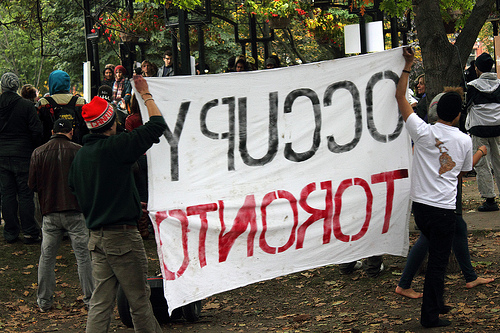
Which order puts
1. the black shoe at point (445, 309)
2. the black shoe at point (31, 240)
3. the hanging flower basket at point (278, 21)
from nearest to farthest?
the black shoe at point (445, 309) < the black shoe at point (31, 240) < the hanging flower basket at point (278, 21)

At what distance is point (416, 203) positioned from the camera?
6.08 metres

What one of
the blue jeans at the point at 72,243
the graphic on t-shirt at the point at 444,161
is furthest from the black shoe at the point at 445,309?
the blue jeans at the point at 72,243

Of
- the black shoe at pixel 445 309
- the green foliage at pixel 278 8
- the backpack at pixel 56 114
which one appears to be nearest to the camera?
the black shoe at pixel 445 309

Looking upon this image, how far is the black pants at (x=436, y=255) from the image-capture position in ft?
19.4

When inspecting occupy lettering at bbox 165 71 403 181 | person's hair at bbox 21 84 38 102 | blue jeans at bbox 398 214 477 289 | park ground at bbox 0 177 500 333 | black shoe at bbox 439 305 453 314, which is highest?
person's hair at bbox 21 84 38 102

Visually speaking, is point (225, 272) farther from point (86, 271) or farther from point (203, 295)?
point (86, 271)

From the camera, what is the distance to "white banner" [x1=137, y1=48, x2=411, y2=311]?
625 cm

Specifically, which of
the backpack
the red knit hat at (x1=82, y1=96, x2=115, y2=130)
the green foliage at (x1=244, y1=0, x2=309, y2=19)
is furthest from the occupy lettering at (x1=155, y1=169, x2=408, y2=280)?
the green foliage at (x1=244, y1=0, x2=309, y2=19)

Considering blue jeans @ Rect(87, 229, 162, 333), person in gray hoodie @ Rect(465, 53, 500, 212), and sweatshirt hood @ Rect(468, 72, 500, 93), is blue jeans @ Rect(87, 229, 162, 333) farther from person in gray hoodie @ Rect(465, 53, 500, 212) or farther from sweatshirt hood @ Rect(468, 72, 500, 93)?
sweatshirt hood @ Rect(468, 72, 500, 93)

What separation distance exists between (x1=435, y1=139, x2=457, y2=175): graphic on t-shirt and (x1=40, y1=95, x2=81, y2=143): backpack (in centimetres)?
516

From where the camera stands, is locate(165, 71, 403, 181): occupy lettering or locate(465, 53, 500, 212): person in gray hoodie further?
locate(465, 53, 500, 212): person in gray hoodie

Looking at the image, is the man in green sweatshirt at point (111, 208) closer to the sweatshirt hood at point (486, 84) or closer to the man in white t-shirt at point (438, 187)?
the man in white t-shirt at point (438, 187)

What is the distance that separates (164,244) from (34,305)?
9.40ft

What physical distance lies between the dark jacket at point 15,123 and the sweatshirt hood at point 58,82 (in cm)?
42
